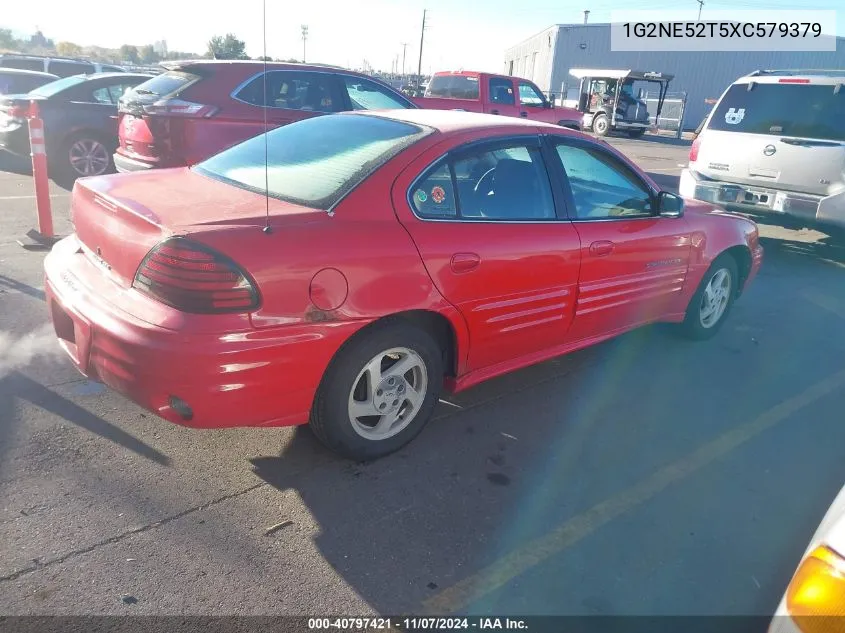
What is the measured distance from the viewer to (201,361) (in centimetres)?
248

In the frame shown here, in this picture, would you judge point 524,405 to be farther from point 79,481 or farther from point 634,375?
point 79,481

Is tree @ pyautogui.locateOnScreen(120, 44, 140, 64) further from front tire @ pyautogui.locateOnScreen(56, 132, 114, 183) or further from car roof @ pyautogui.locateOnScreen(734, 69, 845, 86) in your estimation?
car roof @ pyautogui.locateOnScreen(734, 69, 845, 86)

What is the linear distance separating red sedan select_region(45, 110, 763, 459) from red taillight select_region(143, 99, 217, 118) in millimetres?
3511

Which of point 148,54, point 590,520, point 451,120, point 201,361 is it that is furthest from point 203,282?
point 148,54

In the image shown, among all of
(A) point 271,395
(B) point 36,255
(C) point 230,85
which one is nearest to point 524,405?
(A) point 271,395

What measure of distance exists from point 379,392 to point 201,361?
0.91 metres

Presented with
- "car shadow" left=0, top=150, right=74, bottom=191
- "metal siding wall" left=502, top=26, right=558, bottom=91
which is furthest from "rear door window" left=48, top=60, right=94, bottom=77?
"metal siding wall" left=502, top=26, right=558, bottom=91

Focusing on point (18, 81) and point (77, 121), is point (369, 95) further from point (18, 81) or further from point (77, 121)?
point (18, 81)

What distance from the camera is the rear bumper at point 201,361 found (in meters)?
2.49

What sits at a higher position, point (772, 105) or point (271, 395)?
point (772, 105)

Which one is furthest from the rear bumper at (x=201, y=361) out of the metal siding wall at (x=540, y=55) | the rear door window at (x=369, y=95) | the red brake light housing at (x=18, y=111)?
the metal siding wall at (x=540, y=55)

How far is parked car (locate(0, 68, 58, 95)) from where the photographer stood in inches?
456

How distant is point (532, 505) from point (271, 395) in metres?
1.24

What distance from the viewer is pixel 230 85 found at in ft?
23.5
